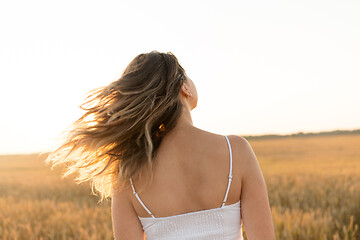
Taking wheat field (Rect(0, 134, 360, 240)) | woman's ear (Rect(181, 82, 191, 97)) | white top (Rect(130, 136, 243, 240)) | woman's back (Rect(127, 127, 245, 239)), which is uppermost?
woman's ear (Rect(181, 82, 191, 97))

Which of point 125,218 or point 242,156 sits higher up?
point 242,156

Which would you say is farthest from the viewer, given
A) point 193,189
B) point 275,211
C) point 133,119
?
point 275,211

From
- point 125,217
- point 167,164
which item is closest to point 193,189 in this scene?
point 167,164

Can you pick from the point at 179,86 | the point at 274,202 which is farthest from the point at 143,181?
the point at 274,202

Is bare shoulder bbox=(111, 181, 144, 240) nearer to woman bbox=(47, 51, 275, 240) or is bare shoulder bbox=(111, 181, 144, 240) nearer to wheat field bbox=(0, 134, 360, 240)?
woman bbox=(47, 51, 275, 240)

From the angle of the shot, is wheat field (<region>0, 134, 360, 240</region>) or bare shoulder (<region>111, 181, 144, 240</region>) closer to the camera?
bare shoulder (<region>111, 181, 144, 240</region>)

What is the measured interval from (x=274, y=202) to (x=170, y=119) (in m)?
6.00

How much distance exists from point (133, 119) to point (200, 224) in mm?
601

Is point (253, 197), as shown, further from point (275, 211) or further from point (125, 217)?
point (275, 211)

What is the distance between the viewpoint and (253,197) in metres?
1.94

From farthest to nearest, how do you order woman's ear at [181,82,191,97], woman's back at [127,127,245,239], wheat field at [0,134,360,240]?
wheat field at [0,134,360,240] → woman's ear at [181,82,191,97] → woman's back at [127,127,245,239]

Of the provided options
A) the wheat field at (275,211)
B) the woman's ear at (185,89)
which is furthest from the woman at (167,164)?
the wheat field at (275,211)

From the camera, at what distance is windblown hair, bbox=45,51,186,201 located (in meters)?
1.92

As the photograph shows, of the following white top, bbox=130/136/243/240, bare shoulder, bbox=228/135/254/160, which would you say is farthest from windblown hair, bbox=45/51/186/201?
bare shoulder, bbox=228/135/254/160
